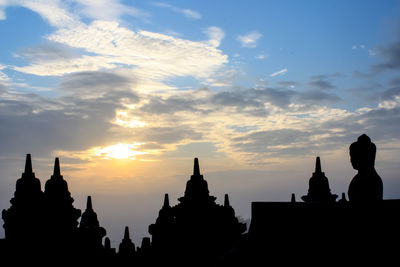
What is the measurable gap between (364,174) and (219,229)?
1061 centimetres

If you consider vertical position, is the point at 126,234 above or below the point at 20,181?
below

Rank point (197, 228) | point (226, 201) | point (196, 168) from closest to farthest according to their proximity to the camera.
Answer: point (197, 228), point (196, 168), point (226, 201)

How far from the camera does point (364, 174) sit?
722cm

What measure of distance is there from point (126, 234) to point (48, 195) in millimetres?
7552

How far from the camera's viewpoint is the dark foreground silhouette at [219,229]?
21.6ft

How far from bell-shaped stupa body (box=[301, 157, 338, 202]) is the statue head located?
571 inches

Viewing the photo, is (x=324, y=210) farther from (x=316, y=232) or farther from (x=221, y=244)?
(x=221, y=244)

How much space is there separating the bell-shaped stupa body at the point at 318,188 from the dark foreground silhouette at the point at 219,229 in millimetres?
54

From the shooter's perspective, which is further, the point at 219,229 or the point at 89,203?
the point at 89,203

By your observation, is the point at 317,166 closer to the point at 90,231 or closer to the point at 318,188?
the point at 318,188

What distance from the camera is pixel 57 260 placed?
1836 cm

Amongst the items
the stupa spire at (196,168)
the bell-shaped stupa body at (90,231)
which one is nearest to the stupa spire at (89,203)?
the bell-shaped stupa body at (90,231)

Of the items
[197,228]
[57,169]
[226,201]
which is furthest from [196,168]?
[57,169]

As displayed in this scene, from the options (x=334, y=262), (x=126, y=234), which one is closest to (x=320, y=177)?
(x=126, y=234)
